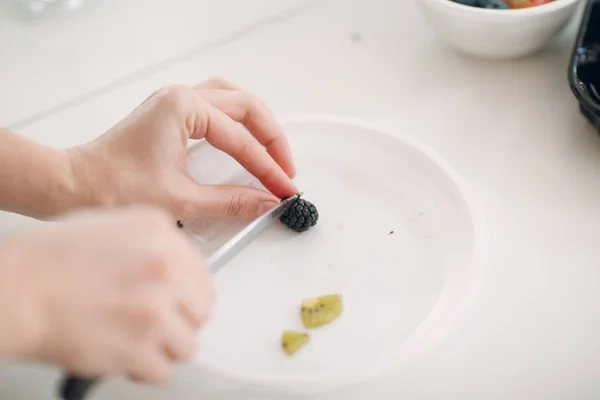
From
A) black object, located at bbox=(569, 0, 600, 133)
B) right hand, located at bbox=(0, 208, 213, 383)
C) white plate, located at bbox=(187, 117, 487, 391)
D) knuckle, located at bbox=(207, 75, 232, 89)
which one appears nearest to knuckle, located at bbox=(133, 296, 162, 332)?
right hand, located at bbox=(0, 208, 213, 383)

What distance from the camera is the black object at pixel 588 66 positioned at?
0.71 meters

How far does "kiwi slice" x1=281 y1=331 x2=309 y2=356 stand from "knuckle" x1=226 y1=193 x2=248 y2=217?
15 cm

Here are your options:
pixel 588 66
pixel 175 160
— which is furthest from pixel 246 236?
pixel 588 66

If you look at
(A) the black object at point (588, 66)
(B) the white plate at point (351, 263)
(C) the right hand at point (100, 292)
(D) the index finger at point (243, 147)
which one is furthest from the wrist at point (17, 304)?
(A) the black object at point (588, 66)

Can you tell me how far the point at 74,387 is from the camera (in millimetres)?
422

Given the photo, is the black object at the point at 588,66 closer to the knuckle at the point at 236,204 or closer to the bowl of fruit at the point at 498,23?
the bowl of fruit at the point at 498,23

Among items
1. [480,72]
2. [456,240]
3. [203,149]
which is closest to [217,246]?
[203,149]

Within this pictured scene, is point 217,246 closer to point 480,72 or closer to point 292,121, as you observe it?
point 292,121

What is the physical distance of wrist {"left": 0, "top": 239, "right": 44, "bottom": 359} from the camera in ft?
1.12

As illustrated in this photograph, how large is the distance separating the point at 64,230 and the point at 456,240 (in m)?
0.42

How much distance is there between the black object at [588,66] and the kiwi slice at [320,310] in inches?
15.2

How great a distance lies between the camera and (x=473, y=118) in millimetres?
819

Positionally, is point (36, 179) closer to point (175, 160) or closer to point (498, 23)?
point (175, 160)

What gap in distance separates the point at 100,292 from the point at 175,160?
275 millimetres
